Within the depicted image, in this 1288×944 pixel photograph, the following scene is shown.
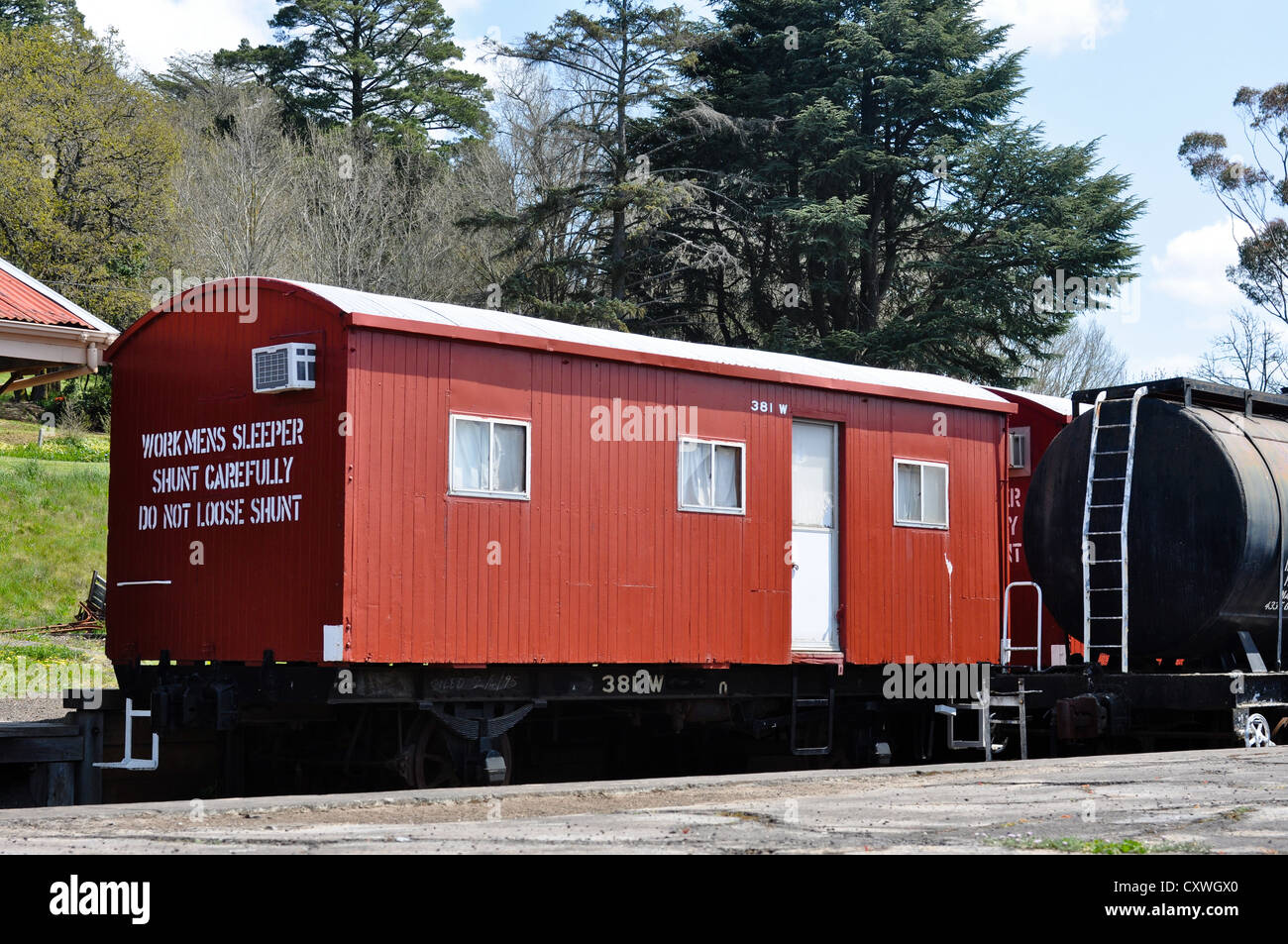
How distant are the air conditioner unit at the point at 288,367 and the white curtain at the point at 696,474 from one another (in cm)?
332

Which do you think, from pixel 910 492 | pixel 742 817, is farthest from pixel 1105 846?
pixel 910 492

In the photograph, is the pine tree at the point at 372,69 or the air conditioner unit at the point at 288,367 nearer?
the air conditioner unit at the point at 288,367

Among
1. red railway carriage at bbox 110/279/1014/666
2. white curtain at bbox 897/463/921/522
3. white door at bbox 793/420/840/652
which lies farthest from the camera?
white curtain at bbox 897/463/921/522

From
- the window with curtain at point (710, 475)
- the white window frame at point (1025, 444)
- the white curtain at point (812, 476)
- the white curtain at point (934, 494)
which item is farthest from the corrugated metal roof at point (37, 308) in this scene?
the white window frame at point (1025, 444)

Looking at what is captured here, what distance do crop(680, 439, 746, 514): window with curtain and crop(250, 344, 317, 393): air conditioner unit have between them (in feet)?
10.9

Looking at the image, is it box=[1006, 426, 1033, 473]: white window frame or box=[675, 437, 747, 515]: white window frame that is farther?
box=[1006, 426, 1033, 473]: white window frame

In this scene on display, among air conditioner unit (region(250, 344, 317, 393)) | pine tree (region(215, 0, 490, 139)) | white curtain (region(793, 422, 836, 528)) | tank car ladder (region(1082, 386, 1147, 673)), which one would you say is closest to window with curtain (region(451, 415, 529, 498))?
air conditioner unit (region(250, 344, 317, 393))

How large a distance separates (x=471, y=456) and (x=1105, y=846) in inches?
243

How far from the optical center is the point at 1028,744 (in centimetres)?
1521

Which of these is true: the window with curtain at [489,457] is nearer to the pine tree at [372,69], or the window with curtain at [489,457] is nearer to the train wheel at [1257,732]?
the train wheel at [1257,732]

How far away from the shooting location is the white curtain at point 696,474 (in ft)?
41.7

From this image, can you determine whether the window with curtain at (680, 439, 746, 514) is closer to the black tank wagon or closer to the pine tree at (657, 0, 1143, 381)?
the black tank wagon

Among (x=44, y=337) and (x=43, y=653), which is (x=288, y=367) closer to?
(x=44, y=337)

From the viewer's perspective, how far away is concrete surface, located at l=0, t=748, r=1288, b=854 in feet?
22.0
